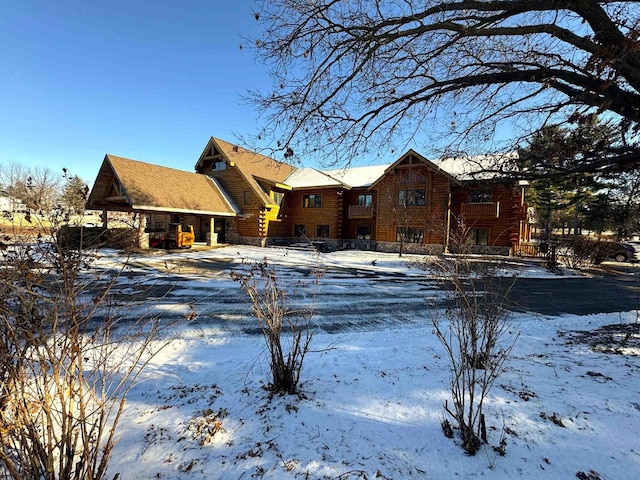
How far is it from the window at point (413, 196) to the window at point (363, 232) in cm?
455

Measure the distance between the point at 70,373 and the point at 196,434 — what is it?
4.73 feet

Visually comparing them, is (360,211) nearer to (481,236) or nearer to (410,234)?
(410,234)

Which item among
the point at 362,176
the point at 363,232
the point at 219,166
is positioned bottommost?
the point at 363,232

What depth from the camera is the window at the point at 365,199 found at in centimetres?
2719

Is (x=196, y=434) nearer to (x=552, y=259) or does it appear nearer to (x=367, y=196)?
(x=552, y=259)

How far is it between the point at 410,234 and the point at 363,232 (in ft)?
15.6

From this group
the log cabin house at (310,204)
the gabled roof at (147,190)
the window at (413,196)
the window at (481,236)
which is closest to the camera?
the gabled roof at (147,190)

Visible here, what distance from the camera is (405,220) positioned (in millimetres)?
22234

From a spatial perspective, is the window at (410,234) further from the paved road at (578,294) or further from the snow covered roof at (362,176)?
the paved road at (578,294)

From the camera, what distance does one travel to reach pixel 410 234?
24516mm

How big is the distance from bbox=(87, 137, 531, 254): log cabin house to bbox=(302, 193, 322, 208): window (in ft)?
0.33

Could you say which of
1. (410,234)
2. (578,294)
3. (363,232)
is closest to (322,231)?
(363,232)

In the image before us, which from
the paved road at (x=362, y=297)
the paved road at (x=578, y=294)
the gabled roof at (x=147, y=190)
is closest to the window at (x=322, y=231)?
the gabled roof at (x=147, y=190)

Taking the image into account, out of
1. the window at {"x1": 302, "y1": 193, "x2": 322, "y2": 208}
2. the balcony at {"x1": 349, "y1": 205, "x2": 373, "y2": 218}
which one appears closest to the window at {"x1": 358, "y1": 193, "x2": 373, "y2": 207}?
the balcony at {"x1": 349, "y1": 205, "x2": 373, "y2": 218}
